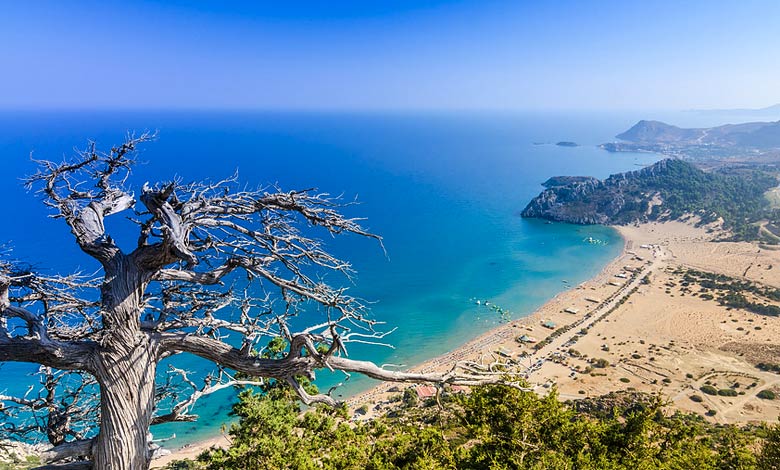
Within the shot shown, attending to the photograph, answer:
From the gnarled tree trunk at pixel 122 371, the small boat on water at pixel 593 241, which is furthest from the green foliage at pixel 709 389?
the small boat on water at pixel 593 241

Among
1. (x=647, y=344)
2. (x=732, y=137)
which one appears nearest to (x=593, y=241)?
(x=647, y=344)

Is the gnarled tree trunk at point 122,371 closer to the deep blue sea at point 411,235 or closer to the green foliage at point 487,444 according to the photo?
the deep blue sea at point 411,235

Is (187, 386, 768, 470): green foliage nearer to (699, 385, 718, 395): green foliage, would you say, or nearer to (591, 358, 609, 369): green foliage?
(699, 385, 718, 395): green foliage

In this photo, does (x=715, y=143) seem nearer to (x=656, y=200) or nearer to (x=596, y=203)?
(x=656, y=200)

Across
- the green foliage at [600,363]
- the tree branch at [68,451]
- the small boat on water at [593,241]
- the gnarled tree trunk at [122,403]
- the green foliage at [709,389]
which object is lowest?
the green foliage at [600,363]

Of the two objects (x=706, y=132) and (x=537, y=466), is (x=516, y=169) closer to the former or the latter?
(x=537, y=466)

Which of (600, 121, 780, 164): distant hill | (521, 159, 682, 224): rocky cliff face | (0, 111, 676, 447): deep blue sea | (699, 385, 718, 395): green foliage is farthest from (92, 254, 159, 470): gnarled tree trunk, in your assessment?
(600, 121, 780, 164): distant hill
